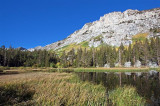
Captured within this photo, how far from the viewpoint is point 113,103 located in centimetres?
889

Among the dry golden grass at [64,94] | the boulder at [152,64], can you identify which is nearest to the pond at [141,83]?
the dry golden grass at [64,94]

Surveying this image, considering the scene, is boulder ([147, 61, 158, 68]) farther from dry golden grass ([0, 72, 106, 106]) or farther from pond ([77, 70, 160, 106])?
dry golden grass ([0, 72, 106, 106])

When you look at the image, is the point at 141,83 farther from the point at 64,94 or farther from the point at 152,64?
the point at 152,64

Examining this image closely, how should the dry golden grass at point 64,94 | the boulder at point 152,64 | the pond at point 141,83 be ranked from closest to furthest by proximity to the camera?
the dry golden grass at point 64,94, the pond at point 141,83, the boulder at point 152,64

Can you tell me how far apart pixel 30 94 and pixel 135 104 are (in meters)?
9.27

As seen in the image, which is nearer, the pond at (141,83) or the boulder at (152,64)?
the pond at (141,83)

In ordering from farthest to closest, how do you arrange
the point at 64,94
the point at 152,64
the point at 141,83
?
the point at 152,64
the point at 141,83
the point at 64,94

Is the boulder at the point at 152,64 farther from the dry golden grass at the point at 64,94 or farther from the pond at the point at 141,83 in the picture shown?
the dry golden grass at the point at 64,94

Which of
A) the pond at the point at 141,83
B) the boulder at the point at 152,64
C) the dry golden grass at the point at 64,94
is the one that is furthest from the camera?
the boulder at the point at 152,64

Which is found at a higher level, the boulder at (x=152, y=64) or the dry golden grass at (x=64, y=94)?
the dry golden grass at (x=64, y=94)

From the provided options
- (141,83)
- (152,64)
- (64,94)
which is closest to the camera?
(64,94)

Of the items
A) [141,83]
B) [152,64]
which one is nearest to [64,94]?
[141,83]

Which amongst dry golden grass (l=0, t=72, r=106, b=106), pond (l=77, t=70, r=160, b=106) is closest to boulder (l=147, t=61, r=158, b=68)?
pond (l=77, t=70, r=160, b=106)

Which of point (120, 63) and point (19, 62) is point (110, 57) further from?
point (19, 62)
